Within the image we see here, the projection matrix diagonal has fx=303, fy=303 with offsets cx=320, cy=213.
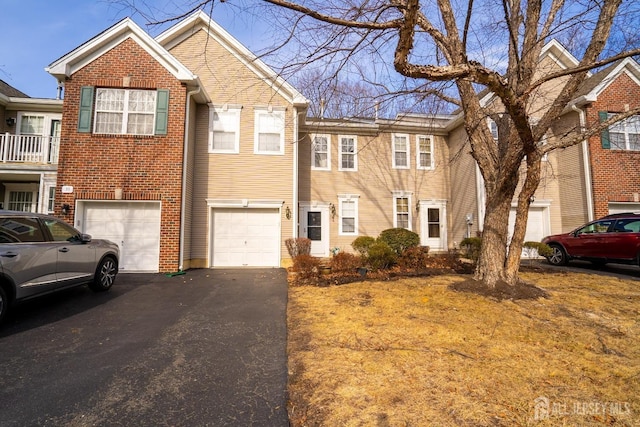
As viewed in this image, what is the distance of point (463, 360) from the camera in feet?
11.6

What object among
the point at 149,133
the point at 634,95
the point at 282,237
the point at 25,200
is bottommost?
the point at 282,237

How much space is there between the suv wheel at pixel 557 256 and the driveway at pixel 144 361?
Result: 1041 cm

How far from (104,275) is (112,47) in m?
7.54

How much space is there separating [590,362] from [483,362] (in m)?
1.27

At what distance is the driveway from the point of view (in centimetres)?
273

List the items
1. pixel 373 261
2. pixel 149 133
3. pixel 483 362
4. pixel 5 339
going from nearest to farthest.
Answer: pixel 483 362 → pixel 5 339 → pixel 373 261 → pixel 149 133

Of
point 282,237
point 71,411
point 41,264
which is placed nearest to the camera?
point 71,411

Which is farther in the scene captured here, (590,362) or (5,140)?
(5,140)

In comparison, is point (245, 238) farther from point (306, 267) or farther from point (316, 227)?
point (306, 267)

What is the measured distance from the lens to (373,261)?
29.3ft

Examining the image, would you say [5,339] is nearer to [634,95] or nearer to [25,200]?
[25,200]

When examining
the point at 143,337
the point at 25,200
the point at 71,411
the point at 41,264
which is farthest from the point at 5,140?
the point at 71,411

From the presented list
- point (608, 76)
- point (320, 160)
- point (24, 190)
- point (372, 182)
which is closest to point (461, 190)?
point (372, 182)

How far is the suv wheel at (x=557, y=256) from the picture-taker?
1095 cm
